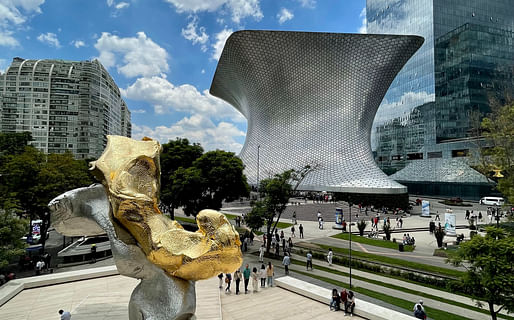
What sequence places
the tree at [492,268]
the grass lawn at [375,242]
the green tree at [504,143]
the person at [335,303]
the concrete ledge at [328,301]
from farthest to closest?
the grass lawn at [375,242], the green tree at [504,143], the person at [335,303], the concrete ledge at [328,301], the tree at [492,268]

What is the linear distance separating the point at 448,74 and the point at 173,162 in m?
52.3

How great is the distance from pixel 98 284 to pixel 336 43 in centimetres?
3751

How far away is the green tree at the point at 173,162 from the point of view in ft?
69.2

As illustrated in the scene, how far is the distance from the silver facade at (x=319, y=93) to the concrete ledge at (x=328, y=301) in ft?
84.9

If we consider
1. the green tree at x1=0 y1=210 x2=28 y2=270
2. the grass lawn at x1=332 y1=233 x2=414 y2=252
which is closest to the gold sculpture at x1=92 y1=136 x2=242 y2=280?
the green tree at x1=0 y1=210 x2=28 y2=270

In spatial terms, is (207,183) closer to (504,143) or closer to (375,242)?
(375,242)

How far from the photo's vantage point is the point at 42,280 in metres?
10.9

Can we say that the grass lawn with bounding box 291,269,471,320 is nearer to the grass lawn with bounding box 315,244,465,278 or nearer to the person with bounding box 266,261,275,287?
the person with bounding box 266,261,275,287

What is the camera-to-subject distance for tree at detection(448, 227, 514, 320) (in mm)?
7453

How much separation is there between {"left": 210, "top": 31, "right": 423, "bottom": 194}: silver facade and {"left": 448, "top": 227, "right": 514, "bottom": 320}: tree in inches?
1042

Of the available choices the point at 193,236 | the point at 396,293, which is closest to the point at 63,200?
the point at 193,236

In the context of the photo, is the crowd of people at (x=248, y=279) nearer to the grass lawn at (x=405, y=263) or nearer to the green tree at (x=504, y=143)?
the grass lawn at (x=405, y=263)

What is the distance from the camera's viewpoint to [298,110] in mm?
43188

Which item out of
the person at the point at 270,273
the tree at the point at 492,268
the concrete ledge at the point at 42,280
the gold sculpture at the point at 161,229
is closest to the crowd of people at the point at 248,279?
the person at the point at 270,273
